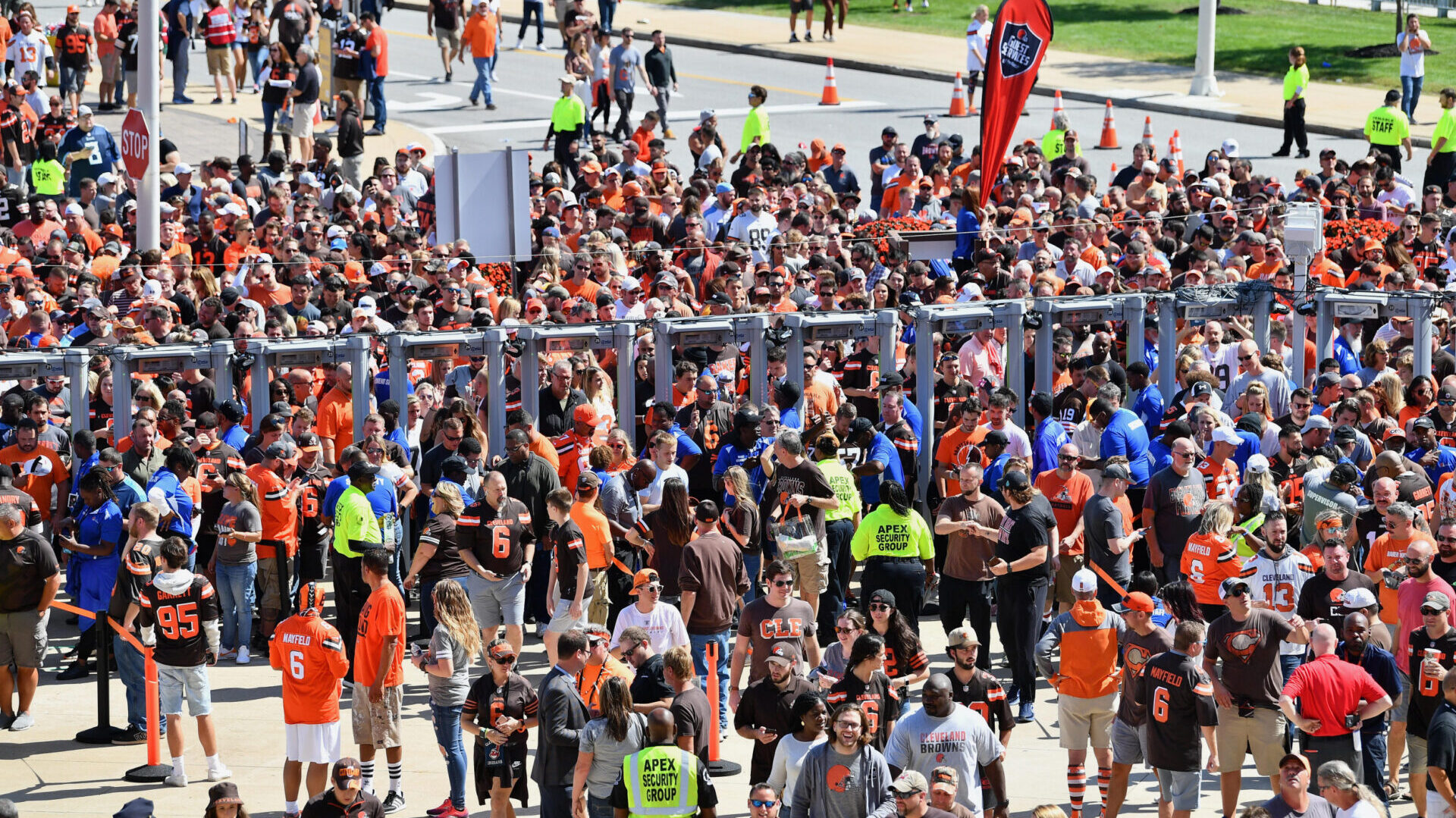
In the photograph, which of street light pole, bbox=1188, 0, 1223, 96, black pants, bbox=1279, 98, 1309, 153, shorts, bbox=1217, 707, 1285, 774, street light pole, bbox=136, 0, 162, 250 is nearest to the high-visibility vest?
shorts, bbox=1217, 707, 1285, 774

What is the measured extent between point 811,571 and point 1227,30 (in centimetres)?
3063

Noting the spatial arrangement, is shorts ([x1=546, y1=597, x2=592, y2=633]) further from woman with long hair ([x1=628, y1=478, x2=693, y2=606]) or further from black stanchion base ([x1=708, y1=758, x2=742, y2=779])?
black stanchion base ([x1=708, y1=758, x2=742, y2=779])

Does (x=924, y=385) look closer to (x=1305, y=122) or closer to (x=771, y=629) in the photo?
(x=771, y=629)

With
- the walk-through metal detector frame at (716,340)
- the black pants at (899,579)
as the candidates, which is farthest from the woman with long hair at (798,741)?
the walk-through metal detector frame at (716,340)

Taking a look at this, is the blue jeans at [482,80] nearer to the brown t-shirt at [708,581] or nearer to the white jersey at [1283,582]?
the brown t-shirt at [708,581]

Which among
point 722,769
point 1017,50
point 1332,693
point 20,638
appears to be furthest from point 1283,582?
point 1017,50

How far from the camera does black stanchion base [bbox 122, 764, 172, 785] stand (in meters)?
12.5

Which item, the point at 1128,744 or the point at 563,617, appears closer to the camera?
the point at 1128,744

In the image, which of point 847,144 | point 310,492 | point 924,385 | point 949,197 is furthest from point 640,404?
point 847,144

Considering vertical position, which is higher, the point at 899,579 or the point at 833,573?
the point at 899,579

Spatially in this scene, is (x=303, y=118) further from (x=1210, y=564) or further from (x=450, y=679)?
(x=1210, y=564)

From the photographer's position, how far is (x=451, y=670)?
39.1 ft

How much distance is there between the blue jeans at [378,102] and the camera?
1229 inches

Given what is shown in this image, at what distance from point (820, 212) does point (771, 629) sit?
11040 mm
